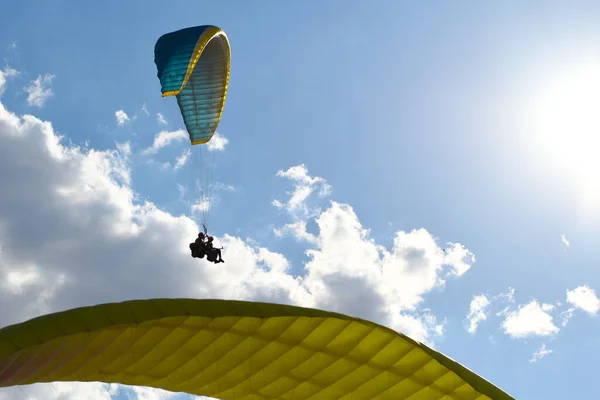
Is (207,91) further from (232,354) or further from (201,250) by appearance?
(232,354)

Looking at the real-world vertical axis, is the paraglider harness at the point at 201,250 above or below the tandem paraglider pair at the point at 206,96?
below

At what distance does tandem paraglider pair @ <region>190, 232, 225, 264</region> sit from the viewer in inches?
936

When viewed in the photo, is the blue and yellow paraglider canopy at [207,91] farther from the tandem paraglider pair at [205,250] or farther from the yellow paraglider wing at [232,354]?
the yellow paraglider wing at [232,354]

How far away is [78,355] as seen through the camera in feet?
42.5

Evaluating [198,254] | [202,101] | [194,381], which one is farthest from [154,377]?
[202,101]

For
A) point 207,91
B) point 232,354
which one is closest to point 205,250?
point 207,91

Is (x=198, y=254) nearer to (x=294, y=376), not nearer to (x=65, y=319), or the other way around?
(x=294, y=376)

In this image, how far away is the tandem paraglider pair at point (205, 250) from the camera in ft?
78.0

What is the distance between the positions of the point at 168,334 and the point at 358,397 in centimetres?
436

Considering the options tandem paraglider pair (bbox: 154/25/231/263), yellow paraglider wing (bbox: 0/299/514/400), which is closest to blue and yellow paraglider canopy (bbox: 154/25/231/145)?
tandem paraglider pair (bbox: 154/25/231/263)

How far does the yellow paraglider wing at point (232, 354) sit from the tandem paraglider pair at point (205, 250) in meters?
Answer: 8.03

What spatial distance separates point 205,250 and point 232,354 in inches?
368

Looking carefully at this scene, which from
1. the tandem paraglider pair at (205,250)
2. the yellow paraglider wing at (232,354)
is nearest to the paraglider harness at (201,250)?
the tandem paraglider pair at (205,250)

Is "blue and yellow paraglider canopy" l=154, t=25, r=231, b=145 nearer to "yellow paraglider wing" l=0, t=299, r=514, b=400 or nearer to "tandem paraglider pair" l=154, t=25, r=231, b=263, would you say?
"tandem paraglider pair" l=154, t=25, r=231, b=263
